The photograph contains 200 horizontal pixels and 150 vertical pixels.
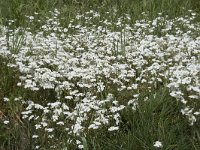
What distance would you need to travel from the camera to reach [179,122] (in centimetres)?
464

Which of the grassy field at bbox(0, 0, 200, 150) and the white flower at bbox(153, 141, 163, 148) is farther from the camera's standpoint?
the grassy field at bbox(0, 0, 200, 150)

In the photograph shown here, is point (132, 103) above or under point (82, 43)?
under

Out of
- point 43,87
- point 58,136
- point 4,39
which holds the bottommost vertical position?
point 58,136

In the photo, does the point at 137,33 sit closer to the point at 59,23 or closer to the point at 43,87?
the point at 59,23

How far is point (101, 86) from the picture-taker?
5.21m

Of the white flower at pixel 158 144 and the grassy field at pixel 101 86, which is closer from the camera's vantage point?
the white flower at pixel 158 144

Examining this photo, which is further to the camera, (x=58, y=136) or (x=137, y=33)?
(x=137, y=33)

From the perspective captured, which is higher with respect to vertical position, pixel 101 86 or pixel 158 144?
pixel 101 86

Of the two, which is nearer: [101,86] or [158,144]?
[158,144]

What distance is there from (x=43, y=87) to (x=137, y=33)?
2.28 m

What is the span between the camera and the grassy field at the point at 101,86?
4.44 meters

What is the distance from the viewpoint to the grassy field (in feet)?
14.6

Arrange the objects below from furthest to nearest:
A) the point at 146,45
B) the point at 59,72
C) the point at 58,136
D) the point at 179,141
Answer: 1. the point at 146,45
2. the point at 59,72
3. the point at 58,136
4. the point at 179,141

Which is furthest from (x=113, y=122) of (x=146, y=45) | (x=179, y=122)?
(x=146, y=45)
